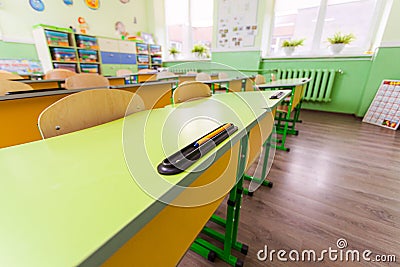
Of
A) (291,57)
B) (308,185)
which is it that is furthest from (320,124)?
(308,185)

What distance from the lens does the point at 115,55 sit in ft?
15.0

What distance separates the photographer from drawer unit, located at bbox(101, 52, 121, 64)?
439 centimetres

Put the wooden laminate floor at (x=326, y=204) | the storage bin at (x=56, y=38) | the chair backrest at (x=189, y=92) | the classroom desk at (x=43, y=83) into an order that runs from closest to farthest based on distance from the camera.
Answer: the wooden laminate floor at (x=326, y=204), the chair backrest at (x=189, y=92), the classroom desk at (x=43, y=83), the storage bin at (x=56, y=38)

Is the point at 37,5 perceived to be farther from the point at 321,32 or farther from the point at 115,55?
Result: the point at 321,32

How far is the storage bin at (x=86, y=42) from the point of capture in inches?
155

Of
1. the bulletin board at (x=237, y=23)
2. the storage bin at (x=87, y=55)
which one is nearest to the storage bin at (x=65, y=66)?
the storage bin at (x=87, y=55)

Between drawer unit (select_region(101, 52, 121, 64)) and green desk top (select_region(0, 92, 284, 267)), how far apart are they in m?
4.57

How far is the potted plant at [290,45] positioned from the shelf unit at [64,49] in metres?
4.11

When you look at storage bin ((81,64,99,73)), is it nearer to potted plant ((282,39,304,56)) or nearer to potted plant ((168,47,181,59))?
potted plant ((168,47,181,59))

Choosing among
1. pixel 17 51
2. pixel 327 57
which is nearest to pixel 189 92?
pixel 327 57

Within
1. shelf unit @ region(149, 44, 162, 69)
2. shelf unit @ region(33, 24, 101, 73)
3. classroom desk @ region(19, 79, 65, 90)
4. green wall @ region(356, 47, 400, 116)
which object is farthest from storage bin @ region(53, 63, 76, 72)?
green wall @ region(356, 47, 400, 116)

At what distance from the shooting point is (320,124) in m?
3.12

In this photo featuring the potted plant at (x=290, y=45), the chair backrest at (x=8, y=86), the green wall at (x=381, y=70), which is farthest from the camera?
the potted plant at (x=290, y=45)

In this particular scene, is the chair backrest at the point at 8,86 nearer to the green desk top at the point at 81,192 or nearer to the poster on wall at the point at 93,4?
the green desk top at the point at 81,192
